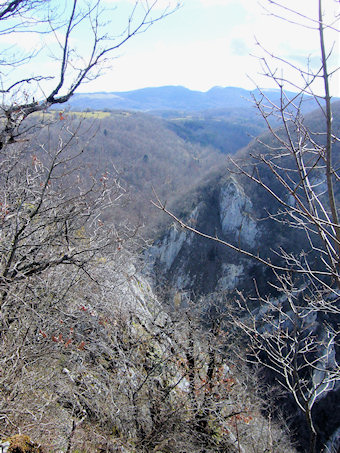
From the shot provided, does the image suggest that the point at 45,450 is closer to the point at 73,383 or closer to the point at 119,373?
the point at 73,383

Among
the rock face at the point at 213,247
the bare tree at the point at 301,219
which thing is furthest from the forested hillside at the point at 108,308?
the rock face at the point at 213,247

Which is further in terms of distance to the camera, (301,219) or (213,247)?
(213,247)

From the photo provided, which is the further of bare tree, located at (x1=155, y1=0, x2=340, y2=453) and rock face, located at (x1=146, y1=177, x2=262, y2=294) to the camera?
rock face, located at (x1=146, y1=177, x2=262, y2=294)

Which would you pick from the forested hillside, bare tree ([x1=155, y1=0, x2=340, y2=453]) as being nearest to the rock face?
the forested hillside

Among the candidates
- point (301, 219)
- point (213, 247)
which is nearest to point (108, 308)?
point (301, 219)

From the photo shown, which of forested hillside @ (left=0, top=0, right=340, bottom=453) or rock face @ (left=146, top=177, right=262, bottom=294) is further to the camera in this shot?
rock face @ (left=146, top=177, right=262, bottom=294)

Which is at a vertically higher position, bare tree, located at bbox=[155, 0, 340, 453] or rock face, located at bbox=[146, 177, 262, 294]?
bare tree, located at bbox=[155, 0, 340, 453]

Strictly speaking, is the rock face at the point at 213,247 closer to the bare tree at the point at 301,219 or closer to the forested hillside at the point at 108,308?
the forested hillside at the point at 108,308

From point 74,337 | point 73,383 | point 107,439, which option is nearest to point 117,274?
point 74,337

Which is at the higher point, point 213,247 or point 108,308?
point 108,308

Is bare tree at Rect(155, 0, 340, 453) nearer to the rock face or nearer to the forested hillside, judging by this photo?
the forested hillside

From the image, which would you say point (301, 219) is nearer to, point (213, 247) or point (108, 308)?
point (108, 308)
